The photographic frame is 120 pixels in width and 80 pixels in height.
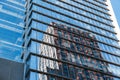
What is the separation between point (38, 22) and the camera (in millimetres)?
35500

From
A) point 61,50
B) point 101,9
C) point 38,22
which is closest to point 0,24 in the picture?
point 38,22

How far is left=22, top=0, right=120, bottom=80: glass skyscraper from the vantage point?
95.6 feet

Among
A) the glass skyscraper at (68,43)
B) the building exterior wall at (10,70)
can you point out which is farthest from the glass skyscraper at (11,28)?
the building exterior wall at (10,70)

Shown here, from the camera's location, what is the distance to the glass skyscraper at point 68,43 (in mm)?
29125

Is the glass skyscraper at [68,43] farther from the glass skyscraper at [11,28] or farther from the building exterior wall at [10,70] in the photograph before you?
the glass skyscraper at [11,28]

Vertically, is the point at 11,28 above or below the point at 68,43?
below

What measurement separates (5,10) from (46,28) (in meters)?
9.16

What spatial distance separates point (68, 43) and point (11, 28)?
10075 millimetres

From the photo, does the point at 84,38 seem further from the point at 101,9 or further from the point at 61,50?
the point at 101,9

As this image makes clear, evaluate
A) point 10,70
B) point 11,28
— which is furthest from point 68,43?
point 10,70

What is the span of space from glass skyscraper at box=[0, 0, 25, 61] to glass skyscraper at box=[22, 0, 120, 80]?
1.51 meters

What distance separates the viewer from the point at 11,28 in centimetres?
3703

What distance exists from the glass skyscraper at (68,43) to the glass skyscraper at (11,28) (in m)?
1.51

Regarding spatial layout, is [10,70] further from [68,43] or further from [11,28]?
[68,43]
